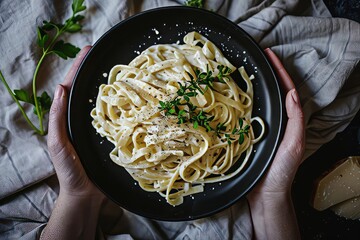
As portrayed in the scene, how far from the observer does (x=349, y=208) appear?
8.13 feet

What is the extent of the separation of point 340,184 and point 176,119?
1.10 metres

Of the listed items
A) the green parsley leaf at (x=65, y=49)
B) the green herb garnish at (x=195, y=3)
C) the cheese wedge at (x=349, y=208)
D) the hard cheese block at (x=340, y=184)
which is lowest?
the cheese wedge at (x=349, y=208)

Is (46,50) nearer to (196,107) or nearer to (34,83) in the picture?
(34,83)

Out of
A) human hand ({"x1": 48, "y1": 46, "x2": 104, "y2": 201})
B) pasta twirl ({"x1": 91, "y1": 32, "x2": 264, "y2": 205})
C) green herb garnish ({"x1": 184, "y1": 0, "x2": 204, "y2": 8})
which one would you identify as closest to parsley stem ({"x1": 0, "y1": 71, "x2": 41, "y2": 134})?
human hand ({"x1": 48, "y1": 46, "x2": 104, "y2": 201})

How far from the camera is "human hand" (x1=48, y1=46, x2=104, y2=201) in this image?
206 centimetres

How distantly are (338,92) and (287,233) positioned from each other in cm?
82

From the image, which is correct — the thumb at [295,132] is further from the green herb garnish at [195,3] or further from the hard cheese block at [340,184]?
the green herb garnish at [195,3]

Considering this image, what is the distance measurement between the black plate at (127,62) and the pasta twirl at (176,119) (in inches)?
2.0

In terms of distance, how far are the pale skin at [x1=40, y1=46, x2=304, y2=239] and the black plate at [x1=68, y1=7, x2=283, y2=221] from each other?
0.06 m

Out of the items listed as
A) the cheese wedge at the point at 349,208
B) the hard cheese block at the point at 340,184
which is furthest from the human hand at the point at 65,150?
the cheese wedge at the point at 349,208

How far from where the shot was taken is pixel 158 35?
2191 millimetres

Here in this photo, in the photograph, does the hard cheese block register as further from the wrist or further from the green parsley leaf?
the green parsley leaf

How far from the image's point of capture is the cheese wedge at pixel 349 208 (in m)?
2.46

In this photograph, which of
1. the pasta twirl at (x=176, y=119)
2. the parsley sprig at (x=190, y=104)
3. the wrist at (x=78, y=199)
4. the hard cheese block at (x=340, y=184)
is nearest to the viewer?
the parsley sprig at (x=190, y=104)
